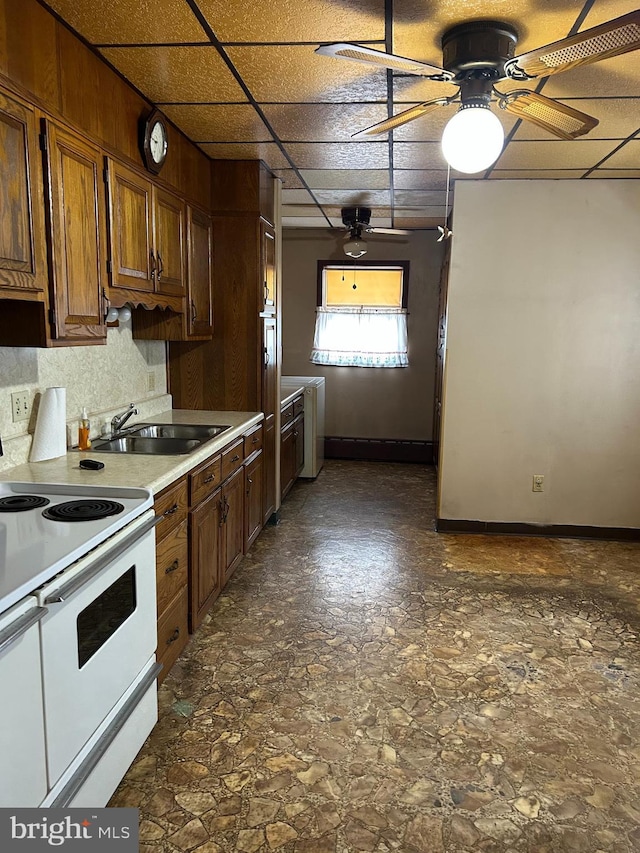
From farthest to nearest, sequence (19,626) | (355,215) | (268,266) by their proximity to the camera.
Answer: (355,215) < (268,266) < (19,626)

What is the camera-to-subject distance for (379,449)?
279 inches

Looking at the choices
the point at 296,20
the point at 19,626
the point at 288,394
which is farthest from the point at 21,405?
the point at 288,394

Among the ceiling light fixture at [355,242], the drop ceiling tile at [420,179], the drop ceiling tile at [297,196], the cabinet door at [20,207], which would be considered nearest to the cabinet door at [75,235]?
the cabinet door at [20,207]

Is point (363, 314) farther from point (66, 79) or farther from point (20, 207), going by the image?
point (20, 207)

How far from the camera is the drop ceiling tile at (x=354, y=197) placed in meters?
4.83

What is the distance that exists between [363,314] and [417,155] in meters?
3.22

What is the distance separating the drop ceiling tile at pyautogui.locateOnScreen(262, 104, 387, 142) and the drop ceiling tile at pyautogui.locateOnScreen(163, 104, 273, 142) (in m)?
0.09

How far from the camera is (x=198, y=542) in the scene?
9.56 ft

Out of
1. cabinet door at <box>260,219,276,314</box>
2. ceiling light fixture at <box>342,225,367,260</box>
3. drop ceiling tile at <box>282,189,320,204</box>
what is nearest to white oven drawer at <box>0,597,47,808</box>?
cabinet door at <box>260,219,276,314</box>

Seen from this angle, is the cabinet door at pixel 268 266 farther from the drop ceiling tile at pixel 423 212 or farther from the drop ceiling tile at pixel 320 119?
the drop ceiling tile at pixel 423 212

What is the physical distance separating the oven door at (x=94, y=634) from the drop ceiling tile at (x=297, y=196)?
11.3 feet

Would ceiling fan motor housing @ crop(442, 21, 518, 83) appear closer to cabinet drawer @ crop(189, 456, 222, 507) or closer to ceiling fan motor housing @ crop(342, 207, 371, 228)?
cabinet drawer @ crop(189, 456, 222, 507)

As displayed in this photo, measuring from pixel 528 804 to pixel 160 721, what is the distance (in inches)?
52.3

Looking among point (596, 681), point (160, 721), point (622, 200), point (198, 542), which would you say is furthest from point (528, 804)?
point (622, 200)
